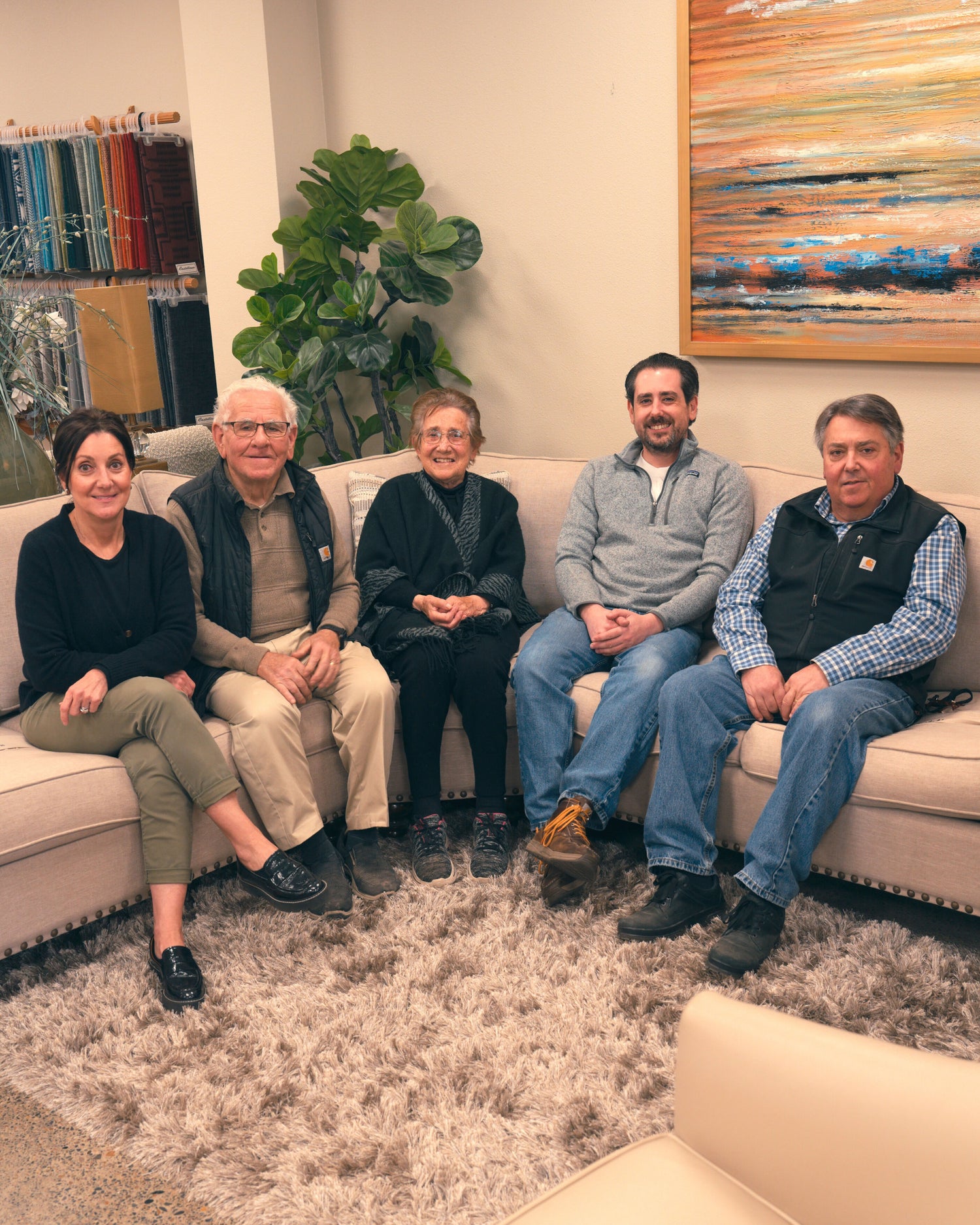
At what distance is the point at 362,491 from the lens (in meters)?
3.19

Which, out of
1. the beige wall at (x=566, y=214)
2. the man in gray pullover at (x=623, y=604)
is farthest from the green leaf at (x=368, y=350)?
the man in gray pullover at (x=623, y=604)

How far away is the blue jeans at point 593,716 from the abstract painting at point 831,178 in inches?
41.4

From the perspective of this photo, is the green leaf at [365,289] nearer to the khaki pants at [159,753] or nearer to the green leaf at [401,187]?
the green leaf at [401,187]

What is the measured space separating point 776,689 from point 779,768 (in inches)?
8.7

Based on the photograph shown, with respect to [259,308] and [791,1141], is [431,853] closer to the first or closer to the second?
[791,1141]

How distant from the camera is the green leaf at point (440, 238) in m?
3.63

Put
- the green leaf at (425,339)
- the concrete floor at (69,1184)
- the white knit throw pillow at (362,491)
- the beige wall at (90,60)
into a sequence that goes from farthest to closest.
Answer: the beige wall at (90,60), the green leaf at (425,339), the white knit throw pillow at (362,491), the concrete floor at (69,1184)

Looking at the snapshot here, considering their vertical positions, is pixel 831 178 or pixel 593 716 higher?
pixel 831 178

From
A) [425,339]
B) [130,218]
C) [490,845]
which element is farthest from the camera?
[130,218]

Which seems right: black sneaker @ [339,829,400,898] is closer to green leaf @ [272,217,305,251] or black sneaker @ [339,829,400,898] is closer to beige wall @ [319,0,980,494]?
beige wall @ [319,0,980,494]

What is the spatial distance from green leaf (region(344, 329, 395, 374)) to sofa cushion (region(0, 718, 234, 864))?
1796mm

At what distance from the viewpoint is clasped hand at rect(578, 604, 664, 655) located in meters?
2.77

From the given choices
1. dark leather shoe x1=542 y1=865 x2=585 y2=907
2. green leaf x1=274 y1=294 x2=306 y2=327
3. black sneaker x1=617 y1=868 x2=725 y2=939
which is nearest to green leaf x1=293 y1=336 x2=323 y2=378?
green leaf x1=274 y1=294 x2=306 y2=327

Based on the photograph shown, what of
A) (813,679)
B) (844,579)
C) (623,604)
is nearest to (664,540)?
(623,604)
